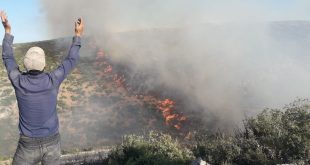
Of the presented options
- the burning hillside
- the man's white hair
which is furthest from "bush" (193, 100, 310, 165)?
the burning hillside

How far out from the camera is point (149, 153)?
12.8m

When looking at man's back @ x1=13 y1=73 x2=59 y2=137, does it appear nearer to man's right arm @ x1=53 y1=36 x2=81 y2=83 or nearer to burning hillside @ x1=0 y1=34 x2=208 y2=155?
man's right arm @ x1=53 y1=36 x2=81 y2=83

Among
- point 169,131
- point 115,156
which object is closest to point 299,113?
point 115,156

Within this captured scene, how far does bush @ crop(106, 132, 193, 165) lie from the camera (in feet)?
39.8

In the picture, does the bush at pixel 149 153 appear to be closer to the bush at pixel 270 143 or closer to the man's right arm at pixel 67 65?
the bush at pixel 270 143

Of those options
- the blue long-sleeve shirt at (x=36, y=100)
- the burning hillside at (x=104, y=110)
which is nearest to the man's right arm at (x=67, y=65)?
the blue long-sleeve shirt at (x=36, y=100)

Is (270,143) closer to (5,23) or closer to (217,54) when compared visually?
(5,23)

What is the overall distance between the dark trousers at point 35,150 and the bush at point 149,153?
580 centimetres

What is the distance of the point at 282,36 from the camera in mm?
Result: 54969

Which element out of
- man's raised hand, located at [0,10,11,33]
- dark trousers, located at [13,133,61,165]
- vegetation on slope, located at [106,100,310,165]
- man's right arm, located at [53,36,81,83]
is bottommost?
vegetation on slope, located at [106,100,310,165]

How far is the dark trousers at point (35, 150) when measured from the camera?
19.8 feet

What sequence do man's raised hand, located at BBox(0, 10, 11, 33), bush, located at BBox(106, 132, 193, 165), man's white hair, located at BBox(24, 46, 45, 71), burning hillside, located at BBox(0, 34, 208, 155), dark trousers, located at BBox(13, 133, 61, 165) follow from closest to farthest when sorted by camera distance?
man's white hair, located at BBox(24, 46, 45, 71) < dark trousers, located at BBox(13, 133, 61, 165) < man's raised hand, located at BBox(0, 10, 11, 33) < bush, located at BBox(106, 132, 193, 165) < burning hillside, located at BBox(0, 34, 208, 155)

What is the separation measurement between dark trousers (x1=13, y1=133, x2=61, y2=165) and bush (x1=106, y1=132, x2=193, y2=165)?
19.0 ft

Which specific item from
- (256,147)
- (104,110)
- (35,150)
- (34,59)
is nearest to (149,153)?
(256,147)
